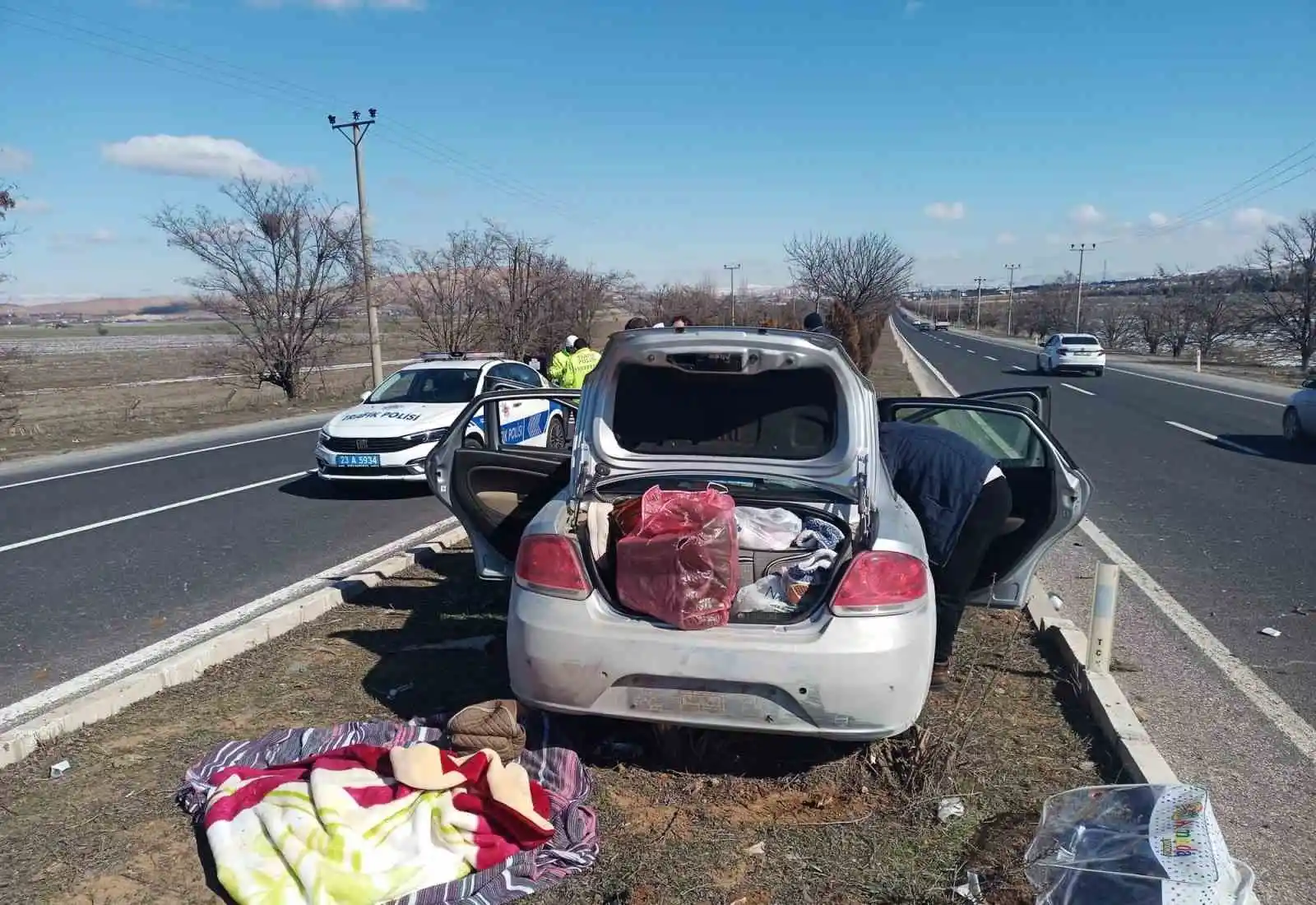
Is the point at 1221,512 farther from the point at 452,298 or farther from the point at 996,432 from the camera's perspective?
the point at 452,298

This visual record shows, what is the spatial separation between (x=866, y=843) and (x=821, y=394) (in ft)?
6.55

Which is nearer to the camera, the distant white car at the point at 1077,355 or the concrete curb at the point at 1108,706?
the concrete curb at the point at 1108,706

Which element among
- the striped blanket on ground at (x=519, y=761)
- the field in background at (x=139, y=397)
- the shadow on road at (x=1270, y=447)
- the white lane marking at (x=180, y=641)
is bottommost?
the field in background at (x=139, y=397)

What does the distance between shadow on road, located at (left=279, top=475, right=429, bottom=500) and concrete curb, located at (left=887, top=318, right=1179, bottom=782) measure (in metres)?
7.26

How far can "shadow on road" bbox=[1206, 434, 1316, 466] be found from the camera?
13.6 metres

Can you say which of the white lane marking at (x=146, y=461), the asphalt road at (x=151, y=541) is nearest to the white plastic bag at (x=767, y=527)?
the asphalt road at (x=151, y=541)

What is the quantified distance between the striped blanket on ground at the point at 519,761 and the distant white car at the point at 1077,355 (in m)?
34.0

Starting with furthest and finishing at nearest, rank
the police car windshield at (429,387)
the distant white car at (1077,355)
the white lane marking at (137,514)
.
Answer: the distant white car at (1077,355) → the police car windshield at (429,387) → the white lane marking at (137,514)

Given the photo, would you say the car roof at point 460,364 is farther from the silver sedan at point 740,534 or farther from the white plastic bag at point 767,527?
the white plastic bag at point 767,527

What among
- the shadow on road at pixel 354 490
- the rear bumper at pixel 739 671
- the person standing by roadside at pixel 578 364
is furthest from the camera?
the person standing by roadside at pixel 578 364

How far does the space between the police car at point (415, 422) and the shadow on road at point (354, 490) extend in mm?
251

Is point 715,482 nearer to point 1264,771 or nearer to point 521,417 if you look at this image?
point 1264,771

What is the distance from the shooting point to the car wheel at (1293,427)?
1457cm

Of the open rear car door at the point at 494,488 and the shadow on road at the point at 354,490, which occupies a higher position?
the open rear car door at the point at 494,488
